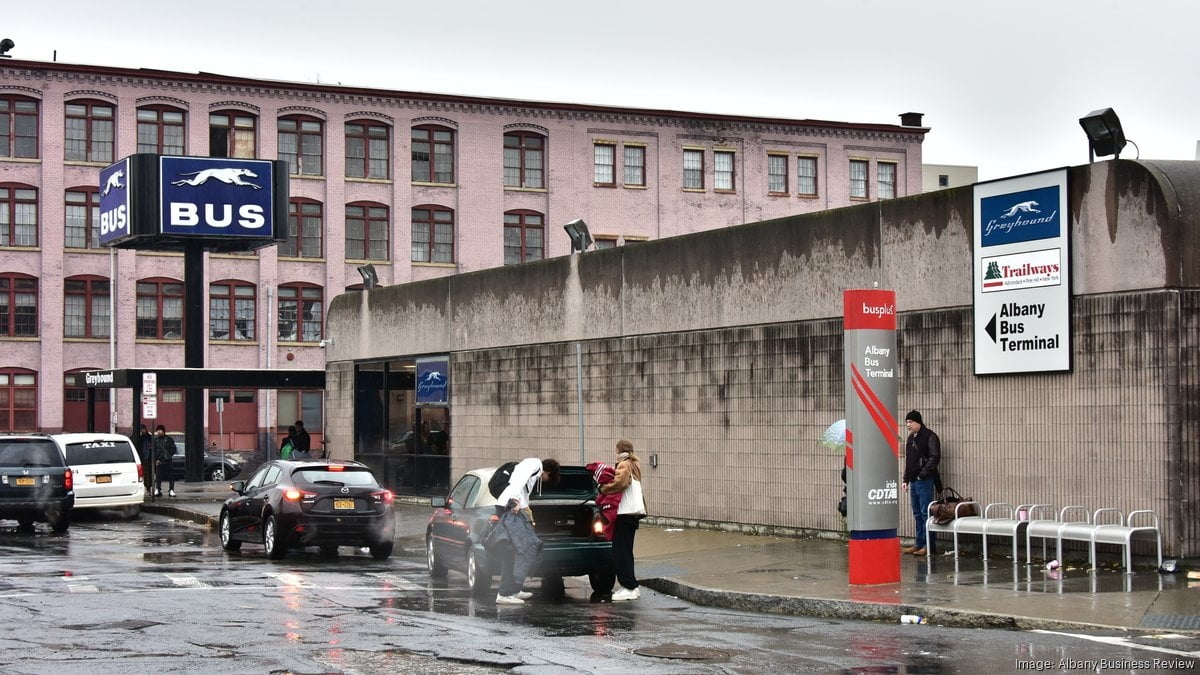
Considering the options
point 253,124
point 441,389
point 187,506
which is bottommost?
point 187,506

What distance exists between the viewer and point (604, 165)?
2547 inches

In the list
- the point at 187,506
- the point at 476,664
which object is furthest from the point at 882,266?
the point at 187,506

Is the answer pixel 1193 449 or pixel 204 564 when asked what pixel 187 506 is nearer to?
pixel 204 564

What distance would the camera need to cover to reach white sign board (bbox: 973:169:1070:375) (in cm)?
1792

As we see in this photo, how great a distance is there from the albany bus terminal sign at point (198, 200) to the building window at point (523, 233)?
23337 millimetres

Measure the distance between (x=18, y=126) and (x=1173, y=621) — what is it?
5282 cm

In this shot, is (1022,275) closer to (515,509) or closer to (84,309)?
(515,509)

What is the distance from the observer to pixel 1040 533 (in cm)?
1720

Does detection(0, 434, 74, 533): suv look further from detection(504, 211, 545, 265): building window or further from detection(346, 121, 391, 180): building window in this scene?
detection(504, 211, 545, 265): building window

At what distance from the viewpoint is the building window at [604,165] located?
6450 centimetres

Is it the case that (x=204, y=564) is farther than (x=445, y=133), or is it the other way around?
(x=445, y=133)

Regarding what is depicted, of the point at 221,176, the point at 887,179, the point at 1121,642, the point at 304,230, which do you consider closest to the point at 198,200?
the point at 221,176

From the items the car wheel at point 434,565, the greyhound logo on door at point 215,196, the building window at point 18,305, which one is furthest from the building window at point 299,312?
the car wheel at point 434,565

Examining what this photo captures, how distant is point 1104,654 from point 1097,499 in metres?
6.09
